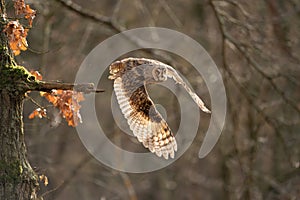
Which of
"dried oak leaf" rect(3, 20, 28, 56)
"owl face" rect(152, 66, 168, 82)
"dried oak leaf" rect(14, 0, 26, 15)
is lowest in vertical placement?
"owl face" rect(152, 66, 168, 82)

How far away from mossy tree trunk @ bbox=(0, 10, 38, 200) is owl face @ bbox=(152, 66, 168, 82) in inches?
43.7

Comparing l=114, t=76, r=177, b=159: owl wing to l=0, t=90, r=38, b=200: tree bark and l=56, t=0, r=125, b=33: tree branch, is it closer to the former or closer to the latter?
l=0, t=90, r=38, b=200: tree bark

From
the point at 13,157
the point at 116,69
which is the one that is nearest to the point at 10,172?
the point at 13,157

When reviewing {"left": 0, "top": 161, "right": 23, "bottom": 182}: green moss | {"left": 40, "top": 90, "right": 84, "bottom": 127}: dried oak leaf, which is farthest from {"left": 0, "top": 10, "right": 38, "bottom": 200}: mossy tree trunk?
{"left": 40, "top": 90, "right": 84, "bottom": 127}: dried oak leaf

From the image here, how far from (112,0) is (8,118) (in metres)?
7.80

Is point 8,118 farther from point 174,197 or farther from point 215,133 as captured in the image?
point 174,197

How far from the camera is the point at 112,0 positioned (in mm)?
12203

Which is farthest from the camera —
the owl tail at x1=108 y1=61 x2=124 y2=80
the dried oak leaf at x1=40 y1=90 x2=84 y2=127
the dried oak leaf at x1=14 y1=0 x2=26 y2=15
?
the owl tail at x1=108 y1=61 x2=124 y2=80

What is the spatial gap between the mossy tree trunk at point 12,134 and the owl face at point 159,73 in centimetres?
111

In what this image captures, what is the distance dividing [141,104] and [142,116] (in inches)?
4.0

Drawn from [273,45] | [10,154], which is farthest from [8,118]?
[273,45]

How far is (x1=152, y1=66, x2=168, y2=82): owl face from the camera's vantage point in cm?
536

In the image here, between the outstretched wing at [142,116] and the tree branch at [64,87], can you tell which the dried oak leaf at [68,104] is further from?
the outstretched wing at [142,116]

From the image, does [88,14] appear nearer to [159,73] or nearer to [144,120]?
[144,120]
